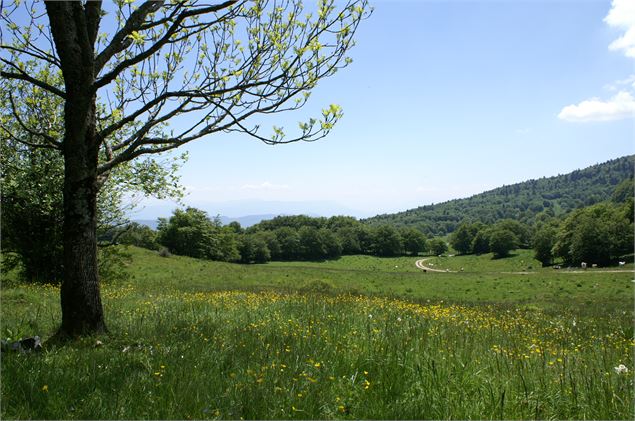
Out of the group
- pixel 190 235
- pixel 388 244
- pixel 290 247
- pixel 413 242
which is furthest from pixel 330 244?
pixel 190 235

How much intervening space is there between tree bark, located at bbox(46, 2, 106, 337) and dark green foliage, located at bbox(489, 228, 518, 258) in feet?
428

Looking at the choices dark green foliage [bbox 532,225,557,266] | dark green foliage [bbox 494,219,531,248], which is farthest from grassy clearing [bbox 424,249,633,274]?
dark green foliage [bbox 494,219,531,248]

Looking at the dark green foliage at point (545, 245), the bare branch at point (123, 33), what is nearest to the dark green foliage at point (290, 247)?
the dark green foliage at point (545, 245)

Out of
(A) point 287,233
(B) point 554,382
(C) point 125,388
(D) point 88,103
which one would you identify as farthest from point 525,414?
(A) point 287,233

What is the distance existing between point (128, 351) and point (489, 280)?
5218cm

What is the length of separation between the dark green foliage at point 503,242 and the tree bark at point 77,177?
13037cm

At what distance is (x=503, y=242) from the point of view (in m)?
122

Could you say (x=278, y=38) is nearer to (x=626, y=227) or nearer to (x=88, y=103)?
(x=88, y=103)

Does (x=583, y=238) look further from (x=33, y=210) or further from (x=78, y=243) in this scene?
(x=78, y=243)

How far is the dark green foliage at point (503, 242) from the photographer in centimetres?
12206

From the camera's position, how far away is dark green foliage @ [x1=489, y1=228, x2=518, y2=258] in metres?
122

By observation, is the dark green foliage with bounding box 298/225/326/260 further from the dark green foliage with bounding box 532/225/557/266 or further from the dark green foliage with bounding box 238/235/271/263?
the dark green foliage with bounding box 532/225/557/266

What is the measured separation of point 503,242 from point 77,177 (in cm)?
13175

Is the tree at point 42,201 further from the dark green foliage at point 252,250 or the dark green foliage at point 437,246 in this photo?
the dark green foliage at point 437,246
